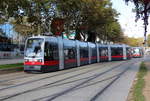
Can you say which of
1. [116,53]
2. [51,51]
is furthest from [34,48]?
[116,53]

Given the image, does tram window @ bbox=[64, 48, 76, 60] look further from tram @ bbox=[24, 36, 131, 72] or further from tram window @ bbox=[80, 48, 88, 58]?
tram window @ bbox=[80, 48, 88, 58]

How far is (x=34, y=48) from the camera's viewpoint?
25.0 m

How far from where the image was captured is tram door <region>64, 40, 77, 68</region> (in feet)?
98.1

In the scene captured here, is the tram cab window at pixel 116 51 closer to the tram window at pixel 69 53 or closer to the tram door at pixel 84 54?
the tram door at pixel 84 54

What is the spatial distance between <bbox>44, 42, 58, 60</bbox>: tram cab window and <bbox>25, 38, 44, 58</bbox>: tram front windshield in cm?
47

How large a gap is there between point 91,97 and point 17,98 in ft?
8.99

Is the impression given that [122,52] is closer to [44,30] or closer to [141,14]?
[44,30]

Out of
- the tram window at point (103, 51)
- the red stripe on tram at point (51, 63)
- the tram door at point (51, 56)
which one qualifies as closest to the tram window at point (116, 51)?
the tram window at point (103, 51)

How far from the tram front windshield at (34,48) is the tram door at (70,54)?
4978 mm

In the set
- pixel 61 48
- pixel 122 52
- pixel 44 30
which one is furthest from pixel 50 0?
pixel 122 52

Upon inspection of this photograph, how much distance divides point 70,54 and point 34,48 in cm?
710

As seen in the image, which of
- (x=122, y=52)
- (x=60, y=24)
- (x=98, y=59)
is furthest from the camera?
(x=122, y=52)

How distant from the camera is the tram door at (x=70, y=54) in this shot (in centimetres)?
2989

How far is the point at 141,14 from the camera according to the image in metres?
18.4
